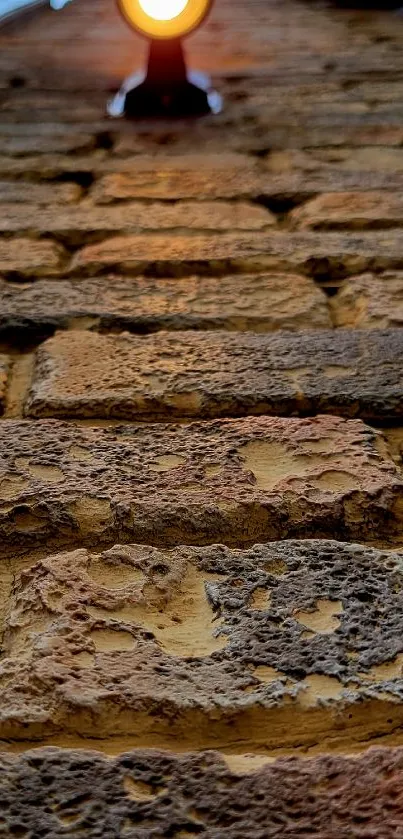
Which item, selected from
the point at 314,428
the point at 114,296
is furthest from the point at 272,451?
the point at 114,296

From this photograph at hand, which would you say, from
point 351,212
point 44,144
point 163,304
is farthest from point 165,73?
point 163,304

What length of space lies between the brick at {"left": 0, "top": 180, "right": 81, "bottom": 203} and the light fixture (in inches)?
18.7

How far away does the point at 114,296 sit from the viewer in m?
1.51

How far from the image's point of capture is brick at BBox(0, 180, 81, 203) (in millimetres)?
1926

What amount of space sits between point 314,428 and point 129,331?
419 mm

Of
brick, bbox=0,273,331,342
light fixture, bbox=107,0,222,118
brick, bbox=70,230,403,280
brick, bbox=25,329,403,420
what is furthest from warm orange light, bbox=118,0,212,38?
brick, bbox=25,329,403,420

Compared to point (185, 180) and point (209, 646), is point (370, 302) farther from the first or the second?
point (209, 646)

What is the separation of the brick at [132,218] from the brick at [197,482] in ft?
2.31

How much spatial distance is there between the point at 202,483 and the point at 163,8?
1.51 metres

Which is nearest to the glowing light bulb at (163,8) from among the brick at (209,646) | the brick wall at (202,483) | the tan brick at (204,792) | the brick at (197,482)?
the brick wall at (202,483)

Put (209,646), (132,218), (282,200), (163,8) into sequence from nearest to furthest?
(209,646), (132,218), (282,200), (163,8)

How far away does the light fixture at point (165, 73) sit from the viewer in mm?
2121

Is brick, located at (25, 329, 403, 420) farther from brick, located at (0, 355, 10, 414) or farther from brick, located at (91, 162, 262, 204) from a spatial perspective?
brick, located at (91, 162, 262, 204)

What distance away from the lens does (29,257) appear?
1676 mm
